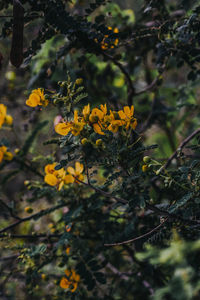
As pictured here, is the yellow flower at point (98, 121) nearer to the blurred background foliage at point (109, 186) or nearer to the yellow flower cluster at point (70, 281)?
the blurred background foliage at point (109, 186)

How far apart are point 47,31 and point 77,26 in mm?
141

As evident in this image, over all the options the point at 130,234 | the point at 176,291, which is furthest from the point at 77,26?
the point at 176,291

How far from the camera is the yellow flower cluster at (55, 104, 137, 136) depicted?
2.53 ft

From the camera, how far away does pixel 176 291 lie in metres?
0.42

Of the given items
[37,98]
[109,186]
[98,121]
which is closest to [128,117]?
[98,121]

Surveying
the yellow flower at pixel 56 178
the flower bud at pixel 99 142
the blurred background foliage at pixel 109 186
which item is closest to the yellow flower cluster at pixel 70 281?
the blurred background foliage at pixel 109 186

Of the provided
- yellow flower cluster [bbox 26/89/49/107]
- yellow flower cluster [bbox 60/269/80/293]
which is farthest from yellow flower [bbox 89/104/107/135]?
yellow flower cluster [bbox 60/269/80/293]

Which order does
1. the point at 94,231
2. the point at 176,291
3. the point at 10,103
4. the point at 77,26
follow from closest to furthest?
the point at 176,291
the point at 77,26
the point at 94,231
the point at 10,103

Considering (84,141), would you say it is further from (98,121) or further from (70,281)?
(70,281)

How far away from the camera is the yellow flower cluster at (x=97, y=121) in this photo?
2.53ft

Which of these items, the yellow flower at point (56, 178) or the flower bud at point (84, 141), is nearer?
the flower bud at point (84, 141)

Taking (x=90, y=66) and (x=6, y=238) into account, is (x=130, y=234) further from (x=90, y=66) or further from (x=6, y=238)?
(x=90, y=66)

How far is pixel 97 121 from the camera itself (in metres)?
0.79

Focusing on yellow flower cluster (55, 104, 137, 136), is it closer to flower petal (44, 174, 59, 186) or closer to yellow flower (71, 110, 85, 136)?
yellow flower (71, 110, 85, 136)
